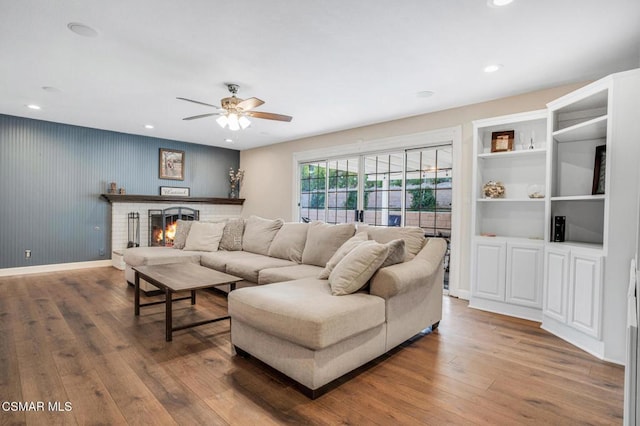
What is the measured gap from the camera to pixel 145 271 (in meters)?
3.23

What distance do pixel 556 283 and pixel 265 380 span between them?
2749mm

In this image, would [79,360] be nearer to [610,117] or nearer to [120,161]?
[610,117]

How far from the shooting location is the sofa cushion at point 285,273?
10.5ft

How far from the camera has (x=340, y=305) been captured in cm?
207

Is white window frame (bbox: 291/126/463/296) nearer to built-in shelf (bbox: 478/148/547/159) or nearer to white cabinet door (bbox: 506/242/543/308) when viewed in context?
built-in shelf (bbox: 478/148/547/159)

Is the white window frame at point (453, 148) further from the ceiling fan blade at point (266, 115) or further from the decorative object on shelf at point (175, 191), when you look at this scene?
the decorative object on shelf at point (175, 191)

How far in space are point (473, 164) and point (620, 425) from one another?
9.20 ft

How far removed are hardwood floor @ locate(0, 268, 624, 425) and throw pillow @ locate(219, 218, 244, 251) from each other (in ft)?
5.57

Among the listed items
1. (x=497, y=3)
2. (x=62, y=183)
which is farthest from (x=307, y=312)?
(x=62, y=183)

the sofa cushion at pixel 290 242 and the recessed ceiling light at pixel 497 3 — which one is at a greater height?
the recessed ceiling light at pixel 497 3

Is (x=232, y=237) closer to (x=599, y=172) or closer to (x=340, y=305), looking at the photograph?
(x=340, y=305)

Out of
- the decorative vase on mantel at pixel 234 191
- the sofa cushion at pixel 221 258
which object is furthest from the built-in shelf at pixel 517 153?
the decorative vase on mantel at pixel 234 191

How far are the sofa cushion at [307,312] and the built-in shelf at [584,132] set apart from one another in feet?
7.84

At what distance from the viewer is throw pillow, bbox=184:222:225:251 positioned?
15.5 ft
